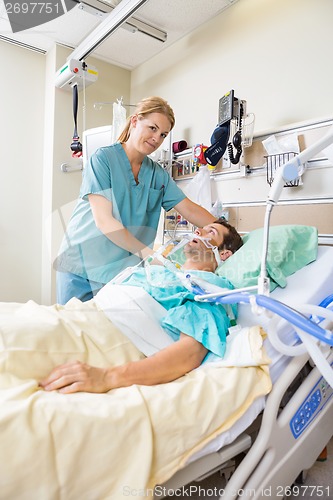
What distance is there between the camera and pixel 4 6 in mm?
2365

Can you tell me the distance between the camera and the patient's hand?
0.94m

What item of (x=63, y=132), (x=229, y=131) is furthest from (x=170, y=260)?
(x=63, y=132)

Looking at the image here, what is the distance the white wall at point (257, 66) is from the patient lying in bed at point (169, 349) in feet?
3.91

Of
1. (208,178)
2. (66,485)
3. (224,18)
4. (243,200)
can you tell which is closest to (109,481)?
(66,485)

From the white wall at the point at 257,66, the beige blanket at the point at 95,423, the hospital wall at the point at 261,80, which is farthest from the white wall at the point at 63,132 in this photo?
the beige blanket at the point at 95,423

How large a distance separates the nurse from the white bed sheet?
526 millimetres

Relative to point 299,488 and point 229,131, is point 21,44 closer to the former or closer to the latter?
point 229,131

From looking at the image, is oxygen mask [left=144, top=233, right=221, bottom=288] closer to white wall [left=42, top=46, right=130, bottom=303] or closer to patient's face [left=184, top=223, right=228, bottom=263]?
patient's face [left=184, top=223, right=228, bottom=263]

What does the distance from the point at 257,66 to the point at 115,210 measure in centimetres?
138

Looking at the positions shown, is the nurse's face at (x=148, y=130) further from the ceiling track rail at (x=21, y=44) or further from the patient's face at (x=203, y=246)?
the ceiling track rail at (x=21, y=44)

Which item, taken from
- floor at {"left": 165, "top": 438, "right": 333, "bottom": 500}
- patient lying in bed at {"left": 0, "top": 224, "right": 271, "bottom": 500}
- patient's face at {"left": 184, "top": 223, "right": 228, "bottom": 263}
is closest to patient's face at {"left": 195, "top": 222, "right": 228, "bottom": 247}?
patient's face at {"left": 184, "top": 223, "right": 228, "bottom": 263}

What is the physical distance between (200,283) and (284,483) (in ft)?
2.07

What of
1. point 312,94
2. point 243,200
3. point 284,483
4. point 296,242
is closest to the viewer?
point 284,483

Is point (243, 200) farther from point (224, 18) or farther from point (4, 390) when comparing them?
point (4, 390)
